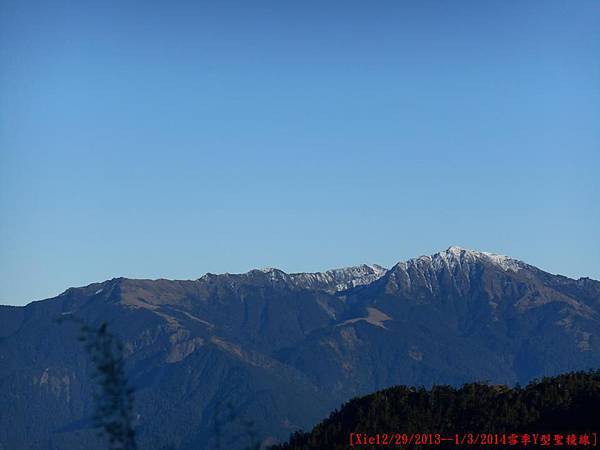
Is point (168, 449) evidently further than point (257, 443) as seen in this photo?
Yes

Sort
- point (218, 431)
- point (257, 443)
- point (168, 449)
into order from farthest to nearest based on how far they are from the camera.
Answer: point (168, 449), point (257, 443), point (218, 431)

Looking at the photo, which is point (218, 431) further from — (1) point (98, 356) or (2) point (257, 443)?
(1) point (98, 356)

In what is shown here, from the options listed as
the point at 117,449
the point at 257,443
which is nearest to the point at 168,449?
the point at 257,443

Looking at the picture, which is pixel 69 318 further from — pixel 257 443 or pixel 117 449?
pixel 257 443

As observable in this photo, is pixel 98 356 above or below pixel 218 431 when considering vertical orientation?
above

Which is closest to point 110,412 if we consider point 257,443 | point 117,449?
point 117,449

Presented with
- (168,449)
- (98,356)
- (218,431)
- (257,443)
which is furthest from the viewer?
(168,449)

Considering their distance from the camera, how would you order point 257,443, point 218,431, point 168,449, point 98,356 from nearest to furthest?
1. point 98,356
2. point 218,431
3. point 257,443
4. point 168,449

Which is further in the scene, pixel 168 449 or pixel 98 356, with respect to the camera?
pixel 168 449

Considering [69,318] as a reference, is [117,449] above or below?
below
